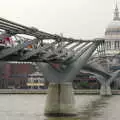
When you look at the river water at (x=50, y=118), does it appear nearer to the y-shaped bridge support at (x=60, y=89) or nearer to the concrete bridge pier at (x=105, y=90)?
the y-shaped bridge support at (x=60, y=89)

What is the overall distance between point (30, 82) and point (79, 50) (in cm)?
8961

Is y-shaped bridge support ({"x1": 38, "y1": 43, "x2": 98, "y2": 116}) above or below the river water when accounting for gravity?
above

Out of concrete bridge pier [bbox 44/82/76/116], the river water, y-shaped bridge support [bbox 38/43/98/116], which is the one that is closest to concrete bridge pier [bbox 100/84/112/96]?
the river water

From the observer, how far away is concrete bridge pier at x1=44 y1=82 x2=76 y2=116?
130 feet

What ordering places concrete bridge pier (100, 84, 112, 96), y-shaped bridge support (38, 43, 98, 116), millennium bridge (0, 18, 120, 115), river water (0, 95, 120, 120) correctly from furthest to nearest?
concrete bridge pier (100, 84, 112, 96) → y-shaped bridge support (38, 43, 98, 116) → river water (0, 95, 120, 120) → millennium bridge (0, 18, 120, 115)

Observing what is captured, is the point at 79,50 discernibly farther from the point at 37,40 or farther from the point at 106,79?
the point at 106,79

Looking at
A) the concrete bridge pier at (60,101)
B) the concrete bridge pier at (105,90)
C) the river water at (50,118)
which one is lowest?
the concrete bridge pier at (105,90)

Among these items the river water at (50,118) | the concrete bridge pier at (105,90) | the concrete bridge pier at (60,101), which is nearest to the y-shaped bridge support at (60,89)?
the concrete bridge pier at (60,101)

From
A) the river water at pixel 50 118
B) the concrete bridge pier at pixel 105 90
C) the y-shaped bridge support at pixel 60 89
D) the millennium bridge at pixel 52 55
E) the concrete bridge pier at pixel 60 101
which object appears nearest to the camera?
the millennium bridge at pixel 52 55

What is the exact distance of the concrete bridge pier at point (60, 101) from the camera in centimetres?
3959

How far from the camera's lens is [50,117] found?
1502 inches

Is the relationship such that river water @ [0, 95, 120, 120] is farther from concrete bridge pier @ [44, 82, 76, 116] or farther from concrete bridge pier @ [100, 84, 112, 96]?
Answer: concrete bridge pier @ [100, 84, 112, 96]

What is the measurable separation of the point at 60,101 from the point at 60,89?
4.23ft

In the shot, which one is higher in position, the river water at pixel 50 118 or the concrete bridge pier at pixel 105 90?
the river water at pixel 50 118
